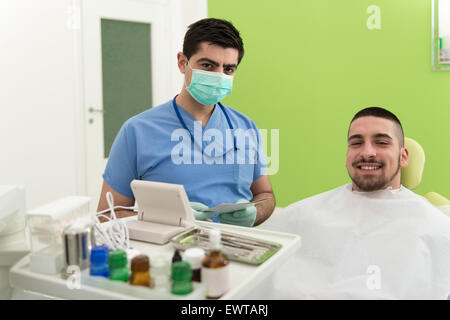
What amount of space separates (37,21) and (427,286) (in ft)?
9.65

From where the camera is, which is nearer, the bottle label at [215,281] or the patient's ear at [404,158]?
the bottle label at [215,281]

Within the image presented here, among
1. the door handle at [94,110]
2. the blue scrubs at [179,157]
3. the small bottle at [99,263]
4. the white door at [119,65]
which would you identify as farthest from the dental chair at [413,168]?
→ the door handle at [94,110]

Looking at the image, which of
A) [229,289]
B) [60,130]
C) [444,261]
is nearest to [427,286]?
[444,261]

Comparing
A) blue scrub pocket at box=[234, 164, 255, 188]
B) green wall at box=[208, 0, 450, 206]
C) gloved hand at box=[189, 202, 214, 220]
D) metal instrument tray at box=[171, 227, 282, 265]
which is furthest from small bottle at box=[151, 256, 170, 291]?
green wall at box=[208, 0, 450, 206]

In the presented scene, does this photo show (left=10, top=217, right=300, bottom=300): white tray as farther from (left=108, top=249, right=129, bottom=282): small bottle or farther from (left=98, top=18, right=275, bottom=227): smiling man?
(left=98, top=18, right=275, bottom=227): smiling man

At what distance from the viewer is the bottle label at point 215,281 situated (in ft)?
2.56

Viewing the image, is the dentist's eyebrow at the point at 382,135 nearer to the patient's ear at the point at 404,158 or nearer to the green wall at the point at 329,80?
the patient's ear at the point at 404,158

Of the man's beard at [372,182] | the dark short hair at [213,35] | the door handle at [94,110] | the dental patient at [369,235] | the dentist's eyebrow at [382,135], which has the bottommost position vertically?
the dental patient at [369,235]

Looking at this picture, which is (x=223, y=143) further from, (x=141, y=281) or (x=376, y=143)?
(x=141, y=281)

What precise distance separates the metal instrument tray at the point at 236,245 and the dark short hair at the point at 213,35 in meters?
0.89

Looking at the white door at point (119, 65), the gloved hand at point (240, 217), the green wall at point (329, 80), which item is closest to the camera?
the gloved hand at point (240, 217)

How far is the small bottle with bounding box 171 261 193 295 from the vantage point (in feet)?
2.53

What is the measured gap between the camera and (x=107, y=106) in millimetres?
3510
